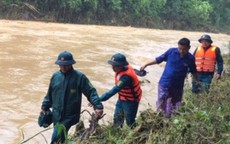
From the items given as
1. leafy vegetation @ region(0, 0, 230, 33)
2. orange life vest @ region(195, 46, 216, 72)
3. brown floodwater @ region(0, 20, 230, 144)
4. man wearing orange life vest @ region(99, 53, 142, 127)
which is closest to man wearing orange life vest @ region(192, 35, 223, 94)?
orange life vest @ region(195, 46, 216, 72)

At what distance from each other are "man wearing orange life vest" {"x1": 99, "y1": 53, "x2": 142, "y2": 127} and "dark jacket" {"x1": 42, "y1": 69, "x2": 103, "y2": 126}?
0.42 metres

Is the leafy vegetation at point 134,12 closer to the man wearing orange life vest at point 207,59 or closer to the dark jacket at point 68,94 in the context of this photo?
the man wearing orange life vest at point 207,59

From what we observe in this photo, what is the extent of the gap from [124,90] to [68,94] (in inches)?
42.6

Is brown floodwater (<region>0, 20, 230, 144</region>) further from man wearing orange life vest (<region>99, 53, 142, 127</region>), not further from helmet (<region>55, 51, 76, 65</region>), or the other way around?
helmet (<region>55, 51, 76, 65</region>)

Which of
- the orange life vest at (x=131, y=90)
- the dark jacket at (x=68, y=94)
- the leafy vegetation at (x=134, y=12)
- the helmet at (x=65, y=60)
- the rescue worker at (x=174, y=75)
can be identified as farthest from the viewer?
the leafy vegetation at (x=134, y=12)

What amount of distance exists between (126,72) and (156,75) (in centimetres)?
883

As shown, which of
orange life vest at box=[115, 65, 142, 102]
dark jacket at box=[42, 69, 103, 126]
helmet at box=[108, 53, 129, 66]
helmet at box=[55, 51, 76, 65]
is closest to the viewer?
helmet at box=[55, 51, 76, 65]

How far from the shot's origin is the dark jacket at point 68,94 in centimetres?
526

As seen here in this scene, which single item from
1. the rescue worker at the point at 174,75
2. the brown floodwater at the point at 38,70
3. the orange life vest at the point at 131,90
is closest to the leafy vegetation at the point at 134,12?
the brown floodwater at the point at 38,70

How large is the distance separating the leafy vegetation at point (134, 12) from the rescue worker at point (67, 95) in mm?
27148

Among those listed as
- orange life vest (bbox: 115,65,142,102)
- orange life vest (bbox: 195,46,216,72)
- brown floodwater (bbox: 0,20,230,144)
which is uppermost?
orange life vest (bbox: 195,46,216,72)

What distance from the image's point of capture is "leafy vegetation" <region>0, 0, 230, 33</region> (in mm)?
34000

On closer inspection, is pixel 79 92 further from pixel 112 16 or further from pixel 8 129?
pixel 112 16

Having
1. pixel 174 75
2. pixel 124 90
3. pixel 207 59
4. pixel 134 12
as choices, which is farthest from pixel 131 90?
pixel 134 12
